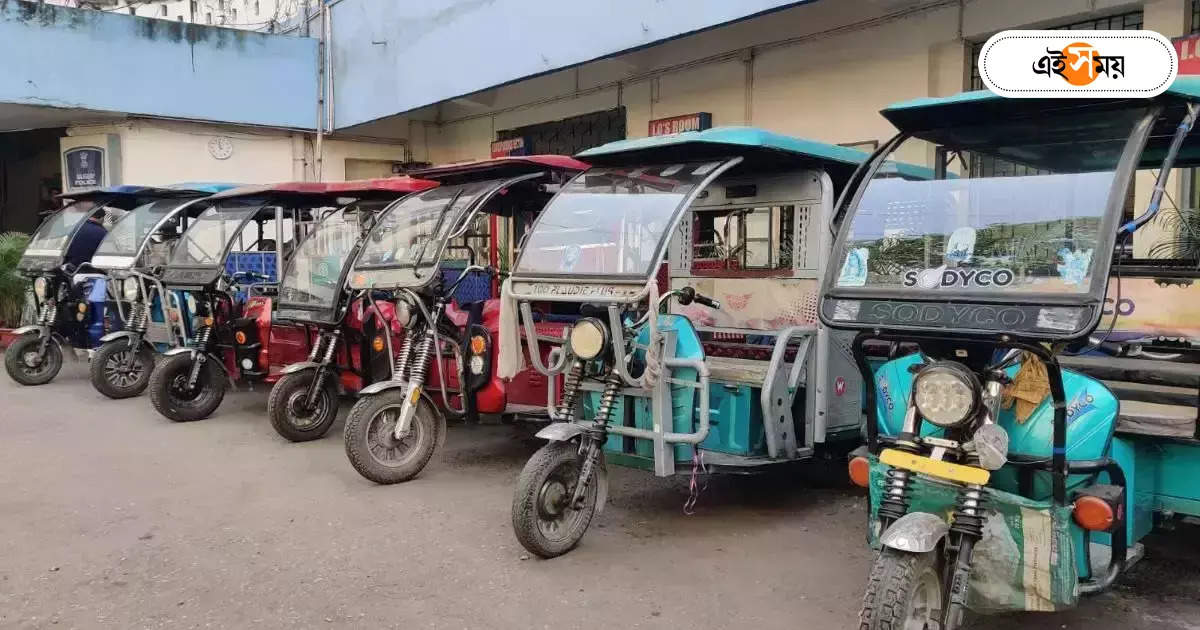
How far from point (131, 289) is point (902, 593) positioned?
7340mm

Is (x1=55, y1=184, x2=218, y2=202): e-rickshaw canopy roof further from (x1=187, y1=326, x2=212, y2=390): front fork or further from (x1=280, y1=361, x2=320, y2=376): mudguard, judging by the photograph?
(x1=280, y1=361, x2=320, y2=376): mudguard

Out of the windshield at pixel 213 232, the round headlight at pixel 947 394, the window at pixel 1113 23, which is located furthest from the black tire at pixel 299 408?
the window at pixel 1113 23

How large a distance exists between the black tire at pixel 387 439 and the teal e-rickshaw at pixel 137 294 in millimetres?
3218

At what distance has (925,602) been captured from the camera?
279 centimetres

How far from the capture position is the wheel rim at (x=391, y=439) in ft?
17.1

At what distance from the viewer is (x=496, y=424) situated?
7348 mm

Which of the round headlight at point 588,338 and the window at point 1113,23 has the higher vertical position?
the window at point 1113,23

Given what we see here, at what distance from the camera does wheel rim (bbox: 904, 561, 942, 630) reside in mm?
2707

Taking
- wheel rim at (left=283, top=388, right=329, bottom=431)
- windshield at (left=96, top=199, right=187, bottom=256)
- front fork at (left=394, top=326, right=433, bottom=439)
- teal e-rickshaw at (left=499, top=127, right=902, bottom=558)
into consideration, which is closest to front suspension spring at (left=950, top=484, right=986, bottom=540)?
teal e-rickshaw at (left=499, top=127, right=902, bottom=558)

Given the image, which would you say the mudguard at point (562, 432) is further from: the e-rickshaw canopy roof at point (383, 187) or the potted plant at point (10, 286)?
the potted plant at point (10, 286)

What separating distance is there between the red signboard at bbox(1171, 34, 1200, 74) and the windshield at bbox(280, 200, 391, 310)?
591 centimetres

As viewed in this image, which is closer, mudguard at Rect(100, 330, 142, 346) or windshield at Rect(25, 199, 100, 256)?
mudguard at Rect(100, 330, 142, 346)

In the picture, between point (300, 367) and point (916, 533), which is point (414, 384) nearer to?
point (300, 367)

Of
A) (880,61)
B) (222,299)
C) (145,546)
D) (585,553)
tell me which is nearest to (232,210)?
(222,299)
